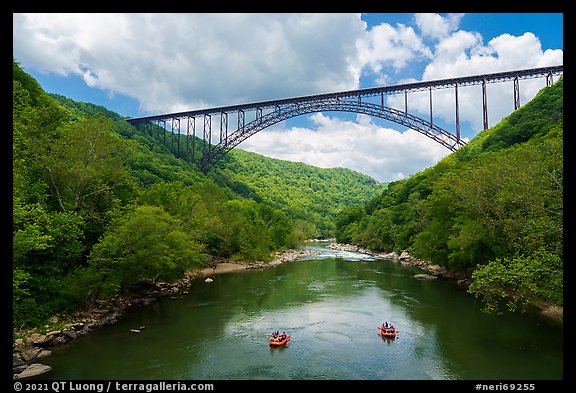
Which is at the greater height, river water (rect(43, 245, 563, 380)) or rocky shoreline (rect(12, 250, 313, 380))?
rocky shoreline (rect(12, 250, 313, 380))

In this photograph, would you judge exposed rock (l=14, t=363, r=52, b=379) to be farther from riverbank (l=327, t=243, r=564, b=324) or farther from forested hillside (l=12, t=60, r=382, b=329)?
riverbank (l=327, t=243, r=564, b=324)

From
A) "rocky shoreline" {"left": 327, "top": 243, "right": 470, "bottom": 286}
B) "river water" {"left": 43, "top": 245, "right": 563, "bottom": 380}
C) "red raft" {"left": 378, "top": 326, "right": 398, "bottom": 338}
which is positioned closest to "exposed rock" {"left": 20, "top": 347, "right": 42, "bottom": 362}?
"river water" {"left": 43, "top": 245, "right": 563, "bottom": 380}

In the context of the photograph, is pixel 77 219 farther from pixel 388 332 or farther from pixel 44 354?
pixel 388 332
